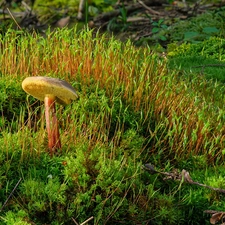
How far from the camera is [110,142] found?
329 centimetres

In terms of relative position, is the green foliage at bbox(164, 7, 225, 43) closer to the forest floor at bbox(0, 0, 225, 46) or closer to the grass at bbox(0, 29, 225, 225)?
the forest floor at bbox(0, 0, 225, 46)

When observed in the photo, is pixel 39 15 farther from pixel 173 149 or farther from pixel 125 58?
pixel 173 149

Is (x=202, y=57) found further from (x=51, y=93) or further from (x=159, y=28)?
(x=51, y=93)

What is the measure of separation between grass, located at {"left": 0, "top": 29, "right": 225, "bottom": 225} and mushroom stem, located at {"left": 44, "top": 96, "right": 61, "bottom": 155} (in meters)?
0.06

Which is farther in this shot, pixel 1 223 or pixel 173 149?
pixel 173 149

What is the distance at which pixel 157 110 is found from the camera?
12.6 feet

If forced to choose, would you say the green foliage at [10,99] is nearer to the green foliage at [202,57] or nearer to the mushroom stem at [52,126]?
the mushroom stem at [52,126]

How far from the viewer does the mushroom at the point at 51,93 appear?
2.91 m

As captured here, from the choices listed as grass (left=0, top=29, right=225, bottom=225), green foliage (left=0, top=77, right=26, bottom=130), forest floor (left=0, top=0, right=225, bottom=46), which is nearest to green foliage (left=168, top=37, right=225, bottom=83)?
grass (left=0, top=29, right=225, bottom=225)

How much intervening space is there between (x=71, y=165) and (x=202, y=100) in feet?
5.67

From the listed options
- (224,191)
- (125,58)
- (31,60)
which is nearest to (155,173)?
(224,191)

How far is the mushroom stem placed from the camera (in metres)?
3.08

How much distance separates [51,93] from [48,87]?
11cm

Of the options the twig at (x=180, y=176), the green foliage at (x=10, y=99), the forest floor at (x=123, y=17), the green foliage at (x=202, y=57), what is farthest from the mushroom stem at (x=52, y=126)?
the forest floor at (x=123, y=17)
